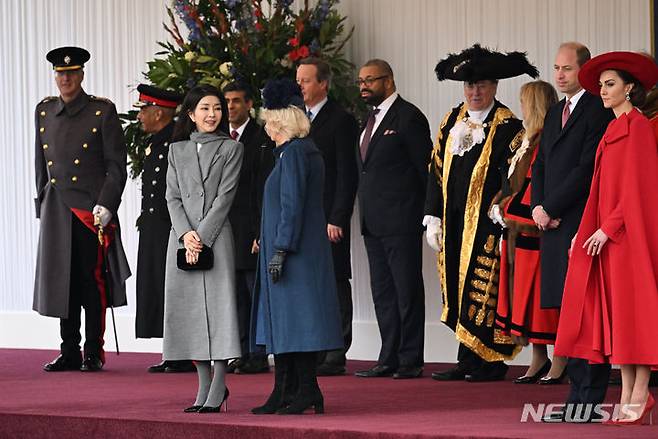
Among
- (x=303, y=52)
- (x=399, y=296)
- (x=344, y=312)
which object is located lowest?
(x=344, y=312)

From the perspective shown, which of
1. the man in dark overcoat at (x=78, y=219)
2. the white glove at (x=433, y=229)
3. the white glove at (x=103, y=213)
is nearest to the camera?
the white glove at (x=433, y=229)

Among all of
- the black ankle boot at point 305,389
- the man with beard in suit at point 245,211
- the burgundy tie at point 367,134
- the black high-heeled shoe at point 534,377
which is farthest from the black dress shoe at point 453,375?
the black ankle boot at point 305,389

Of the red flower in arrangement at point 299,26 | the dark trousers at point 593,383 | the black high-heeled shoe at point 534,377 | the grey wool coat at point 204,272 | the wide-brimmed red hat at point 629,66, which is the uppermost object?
the red flower in arrangement at point 299,26

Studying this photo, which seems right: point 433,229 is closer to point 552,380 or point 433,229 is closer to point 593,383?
point 552,380

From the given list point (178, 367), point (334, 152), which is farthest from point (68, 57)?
point (178, 367)

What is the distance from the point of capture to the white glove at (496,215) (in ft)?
19.9

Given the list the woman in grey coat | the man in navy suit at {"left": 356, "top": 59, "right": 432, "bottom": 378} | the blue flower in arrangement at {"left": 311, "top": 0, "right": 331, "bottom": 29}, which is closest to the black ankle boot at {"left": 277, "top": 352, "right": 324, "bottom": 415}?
the woman in grey coat

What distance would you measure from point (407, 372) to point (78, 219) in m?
1.79

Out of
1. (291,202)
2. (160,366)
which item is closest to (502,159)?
(291,202)

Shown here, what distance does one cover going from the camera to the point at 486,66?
20.4ft

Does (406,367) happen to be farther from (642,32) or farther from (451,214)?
(642,32)

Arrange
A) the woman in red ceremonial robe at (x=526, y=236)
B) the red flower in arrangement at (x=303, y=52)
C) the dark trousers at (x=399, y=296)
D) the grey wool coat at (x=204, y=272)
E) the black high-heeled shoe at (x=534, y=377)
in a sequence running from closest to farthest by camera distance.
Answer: the grey wool coat at (x=204, y=272) → the woman in red ceremonial robe at (x=526, y=236) → the black high-heeled shoe at (x=534, y=377) → the dark trousers at (x=399, y=296) → the red flower in arrangement at (x=303, y=52)

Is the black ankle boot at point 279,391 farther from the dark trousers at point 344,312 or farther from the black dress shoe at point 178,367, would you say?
the black dress shoe at point 178,367

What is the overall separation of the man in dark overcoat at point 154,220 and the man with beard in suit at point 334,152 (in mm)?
714
